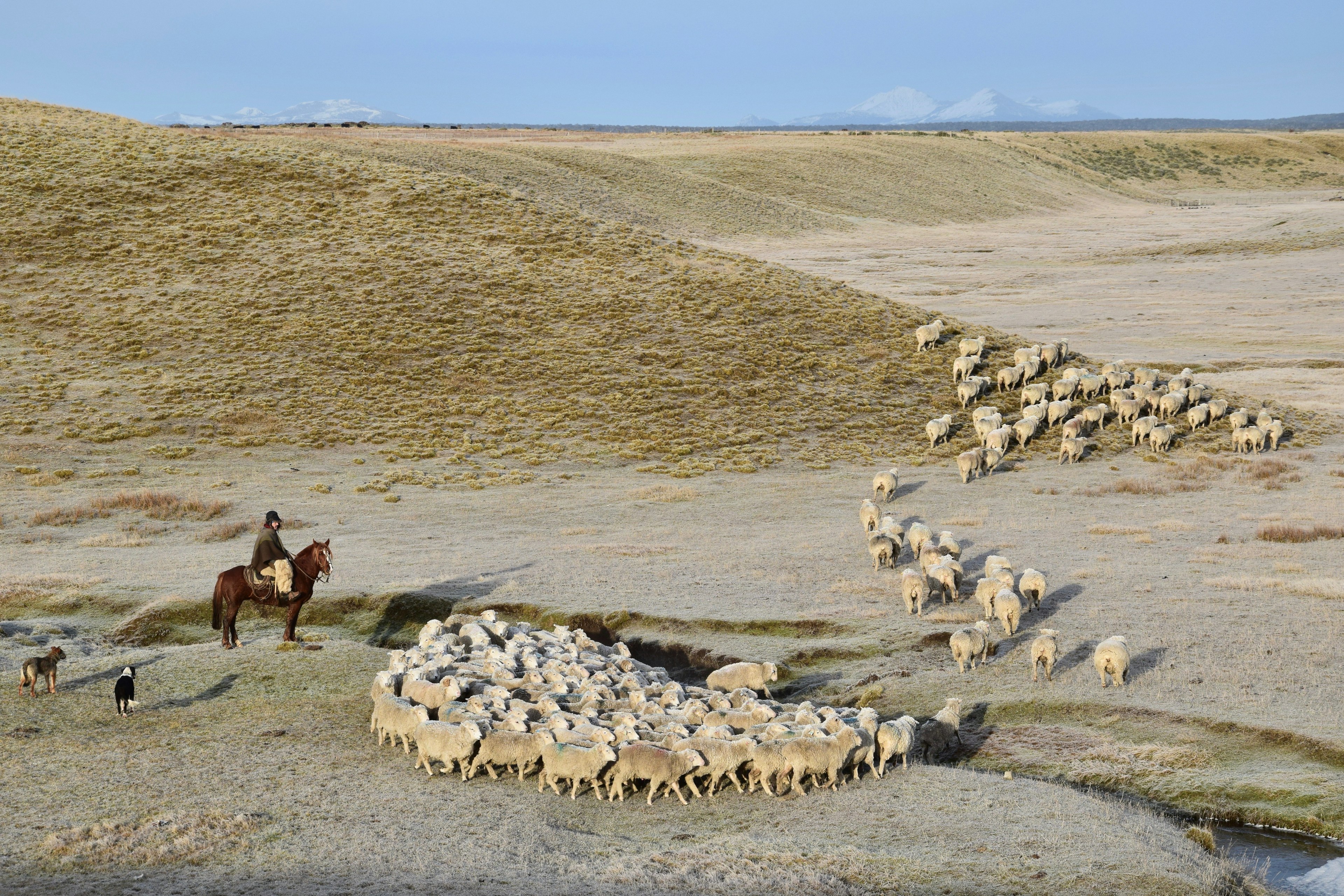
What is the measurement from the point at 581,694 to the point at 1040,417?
91.5ft

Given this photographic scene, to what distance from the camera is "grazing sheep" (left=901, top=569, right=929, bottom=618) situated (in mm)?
21562

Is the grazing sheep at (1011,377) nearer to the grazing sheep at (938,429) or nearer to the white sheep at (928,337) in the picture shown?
the white sheep at (928,337)

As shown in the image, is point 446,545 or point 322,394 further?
point 322,394

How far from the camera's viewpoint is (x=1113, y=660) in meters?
17.4

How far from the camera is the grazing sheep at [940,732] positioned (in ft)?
51.3

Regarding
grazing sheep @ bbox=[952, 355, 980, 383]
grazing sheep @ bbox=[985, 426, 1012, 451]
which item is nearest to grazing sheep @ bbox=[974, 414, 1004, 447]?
grazing sheep @ bbox=[985, 426, 1012, 451]

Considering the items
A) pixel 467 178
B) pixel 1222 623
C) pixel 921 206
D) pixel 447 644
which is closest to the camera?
pixel 447 644

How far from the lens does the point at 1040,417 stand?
129 feet

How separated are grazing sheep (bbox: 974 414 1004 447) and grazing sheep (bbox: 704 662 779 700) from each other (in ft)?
75.2

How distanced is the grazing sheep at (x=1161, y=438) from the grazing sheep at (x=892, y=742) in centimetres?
2675

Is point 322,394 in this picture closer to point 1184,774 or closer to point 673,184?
point 1184,774

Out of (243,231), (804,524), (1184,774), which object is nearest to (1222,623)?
(1184,774)

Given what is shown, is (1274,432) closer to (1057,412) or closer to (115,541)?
(1057,412)

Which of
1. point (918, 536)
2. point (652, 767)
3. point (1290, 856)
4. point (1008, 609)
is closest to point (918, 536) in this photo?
point (918, 536)
